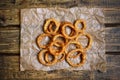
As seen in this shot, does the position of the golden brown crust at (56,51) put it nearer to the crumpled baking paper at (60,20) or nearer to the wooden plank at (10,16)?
the crumpled baking paper at (60,20)

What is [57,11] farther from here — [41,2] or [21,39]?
[21,39]

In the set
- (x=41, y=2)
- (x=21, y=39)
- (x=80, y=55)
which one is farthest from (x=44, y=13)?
(x=80, y=55)

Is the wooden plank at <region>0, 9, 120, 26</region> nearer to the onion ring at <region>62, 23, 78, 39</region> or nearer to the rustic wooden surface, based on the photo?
the rustic wooden surface

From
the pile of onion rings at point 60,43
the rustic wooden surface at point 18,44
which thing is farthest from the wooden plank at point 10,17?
the pile of onion rings at point 60,43

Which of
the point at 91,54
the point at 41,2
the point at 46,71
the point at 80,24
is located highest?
the point at 41,2

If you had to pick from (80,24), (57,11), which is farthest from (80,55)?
(57,11)

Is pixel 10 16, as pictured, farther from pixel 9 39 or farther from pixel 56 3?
pixel 56 3

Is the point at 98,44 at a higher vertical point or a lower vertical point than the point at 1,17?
lower

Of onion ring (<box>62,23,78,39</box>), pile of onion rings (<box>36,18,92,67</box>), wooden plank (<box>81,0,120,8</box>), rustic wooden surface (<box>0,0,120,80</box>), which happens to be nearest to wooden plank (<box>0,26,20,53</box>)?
rustic wooden surface (<box>0,0,120,80</box>)
